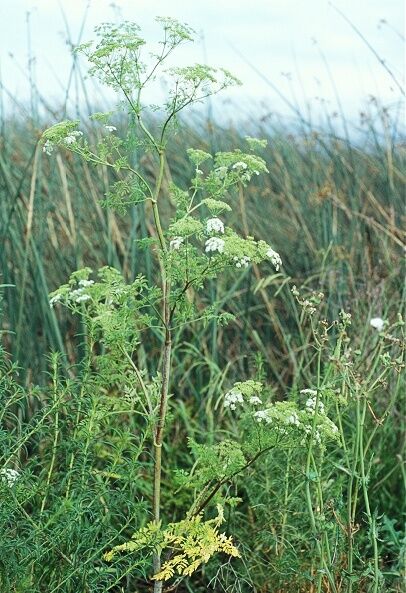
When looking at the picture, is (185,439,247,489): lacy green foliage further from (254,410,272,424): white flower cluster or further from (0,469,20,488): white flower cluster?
(0,469,20,488): white flower cluster

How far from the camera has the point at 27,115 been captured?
14.6 ft

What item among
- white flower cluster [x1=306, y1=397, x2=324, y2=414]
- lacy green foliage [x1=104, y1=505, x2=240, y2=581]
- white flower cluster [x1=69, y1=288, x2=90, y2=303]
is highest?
white flower cluster [x1=69, y1=288, x2=90, y2=303]

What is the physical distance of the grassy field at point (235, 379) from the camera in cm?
257

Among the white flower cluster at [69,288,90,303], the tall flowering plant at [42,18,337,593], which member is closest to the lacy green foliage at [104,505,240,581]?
the tall flowering plant at [42,18,337,593]

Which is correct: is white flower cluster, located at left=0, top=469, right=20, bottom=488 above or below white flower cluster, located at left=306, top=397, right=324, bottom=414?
above

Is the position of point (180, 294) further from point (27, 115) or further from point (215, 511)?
point (27, 115)

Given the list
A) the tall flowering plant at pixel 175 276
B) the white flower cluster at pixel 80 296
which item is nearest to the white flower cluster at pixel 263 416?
the tall flowering plant at pixel 175 276

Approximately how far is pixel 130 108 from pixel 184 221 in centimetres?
37

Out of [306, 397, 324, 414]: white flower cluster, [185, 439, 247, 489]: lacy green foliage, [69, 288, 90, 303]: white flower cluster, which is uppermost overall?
[69, 288, 90, 303]: white flower cluster

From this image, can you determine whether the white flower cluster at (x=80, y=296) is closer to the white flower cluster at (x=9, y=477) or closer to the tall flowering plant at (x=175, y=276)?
the tall flowering plant at (x=175, y=276)

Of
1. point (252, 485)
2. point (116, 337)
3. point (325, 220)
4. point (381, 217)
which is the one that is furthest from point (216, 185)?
point (381, 217)

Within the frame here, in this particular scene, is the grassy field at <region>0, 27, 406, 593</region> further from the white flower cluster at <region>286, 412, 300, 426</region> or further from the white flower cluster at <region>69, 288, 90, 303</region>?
the white flower cluster at <region>69, 288, 90, 303</region>

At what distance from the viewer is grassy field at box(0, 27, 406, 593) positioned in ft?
8.43

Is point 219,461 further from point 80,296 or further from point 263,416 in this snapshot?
point 80,296
